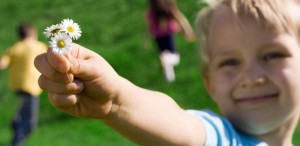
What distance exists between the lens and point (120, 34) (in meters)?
16.0

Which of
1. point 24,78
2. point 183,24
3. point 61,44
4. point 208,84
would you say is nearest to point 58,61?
point 61,44

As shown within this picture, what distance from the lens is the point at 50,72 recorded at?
5.33ft

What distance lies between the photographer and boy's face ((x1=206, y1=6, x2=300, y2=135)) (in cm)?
244

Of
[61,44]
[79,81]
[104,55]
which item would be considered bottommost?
[104,55]

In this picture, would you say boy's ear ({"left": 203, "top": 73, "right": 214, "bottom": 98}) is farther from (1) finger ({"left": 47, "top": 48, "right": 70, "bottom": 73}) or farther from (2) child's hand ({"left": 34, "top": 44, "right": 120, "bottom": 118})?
(1) finger ({"left": 47, "top": 48, "right": 70, "bottom": 73})

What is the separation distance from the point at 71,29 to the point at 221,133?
867 millimetres

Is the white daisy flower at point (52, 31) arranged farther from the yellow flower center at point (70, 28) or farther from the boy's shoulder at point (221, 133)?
the boy's shoulder at point (221, 133)

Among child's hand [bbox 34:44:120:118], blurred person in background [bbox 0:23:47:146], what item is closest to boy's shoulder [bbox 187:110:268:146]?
child's hand [bbox 34:44:120:118]

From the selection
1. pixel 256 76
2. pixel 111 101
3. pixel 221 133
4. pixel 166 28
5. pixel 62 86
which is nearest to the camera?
pixel 62 86

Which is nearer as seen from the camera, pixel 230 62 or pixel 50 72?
pixel 50 72

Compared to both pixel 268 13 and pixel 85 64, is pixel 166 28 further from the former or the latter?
pixel 85 64

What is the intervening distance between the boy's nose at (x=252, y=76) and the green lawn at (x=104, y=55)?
7.29 metres

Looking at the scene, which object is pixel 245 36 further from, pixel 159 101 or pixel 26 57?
pixel 26 57

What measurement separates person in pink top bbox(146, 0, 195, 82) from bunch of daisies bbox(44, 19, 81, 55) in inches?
472
